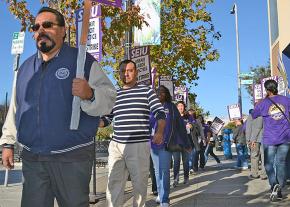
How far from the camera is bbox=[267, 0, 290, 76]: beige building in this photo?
76.3 feet

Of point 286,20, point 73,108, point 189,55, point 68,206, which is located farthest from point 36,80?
point 286,20

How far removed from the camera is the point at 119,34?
32.3ft

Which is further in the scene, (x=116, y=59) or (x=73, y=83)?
(x=116, y=59)

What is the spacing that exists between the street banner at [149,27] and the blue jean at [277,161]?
162 inches

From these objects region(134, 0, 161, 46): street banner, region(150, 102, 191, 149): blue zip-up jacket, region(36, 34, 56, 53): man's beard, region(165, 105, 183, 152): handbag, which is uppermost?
region(134, 0, 161, 46): street banner

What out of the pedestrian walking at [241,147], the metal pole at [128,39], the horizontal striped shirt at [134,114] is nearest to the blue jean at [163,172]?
the horizontal striped shirt at [134,114]

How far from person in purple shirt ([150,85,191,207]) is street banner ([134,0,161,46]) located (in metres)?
3.35

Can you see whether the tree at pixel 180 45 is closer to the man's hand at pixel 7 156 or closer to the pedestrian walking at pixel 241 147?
the pedestrian walking at pixel 241 147

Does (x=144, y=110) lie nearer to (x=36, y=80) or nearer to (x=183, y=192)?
(x=36, y=80)

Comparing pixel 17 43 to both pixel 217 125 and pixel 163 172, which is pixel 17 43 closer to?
pixel 163 172

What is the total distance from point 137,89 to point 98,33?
226 centimetres

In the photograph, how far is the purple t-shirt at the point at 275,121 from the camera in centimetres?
737

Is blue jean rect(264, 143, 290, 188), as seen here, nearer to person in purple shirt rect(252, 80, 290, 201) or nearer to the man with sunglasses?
person in purple shirt rect(252, 80, 290, 201)

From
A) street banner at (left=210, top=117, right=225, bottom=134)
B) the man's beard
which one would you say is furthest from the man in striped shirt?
street banner at (left=210, top=117, right=225, bottom=134)
